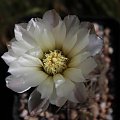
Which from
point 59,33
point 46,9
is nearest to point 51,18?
point 59,33

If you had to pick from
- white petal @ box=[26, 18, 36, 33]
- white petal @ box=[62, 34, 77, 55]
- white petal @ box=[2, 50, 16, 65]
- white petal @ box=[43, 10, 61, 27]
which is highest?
white petal @ box=[43, 10, 61, 27]

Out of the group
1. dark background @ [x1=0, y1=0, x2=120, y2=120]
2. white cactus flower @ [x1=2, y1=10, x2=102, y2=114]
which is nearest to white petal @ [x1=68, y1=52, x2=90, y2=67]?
white cactus flower @ [x1=2, y1=10, x2=102, y2=114]

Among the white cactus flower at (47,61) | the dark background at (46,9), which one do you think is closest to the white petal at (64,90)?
the white cactus flower at (47,61)

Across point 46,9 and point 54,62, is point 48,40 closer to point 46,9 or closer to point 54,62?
point 54,62

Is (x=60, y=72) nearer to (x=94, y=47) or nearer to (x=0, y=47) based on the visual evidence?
(x=94, y=47)

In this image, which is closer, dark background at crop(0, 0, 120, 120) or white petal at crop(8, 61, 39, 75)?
white petal at crop(8, 61, 39, 75)

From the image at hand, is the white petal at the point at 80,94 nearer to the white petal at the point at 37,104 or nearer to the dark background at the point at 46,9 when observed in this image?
the white petal at the point at 37,104

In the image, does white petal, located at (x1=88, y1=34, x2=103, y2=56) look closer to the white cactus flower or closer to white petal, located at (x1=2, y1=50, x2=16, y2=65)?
the white cactus flower
